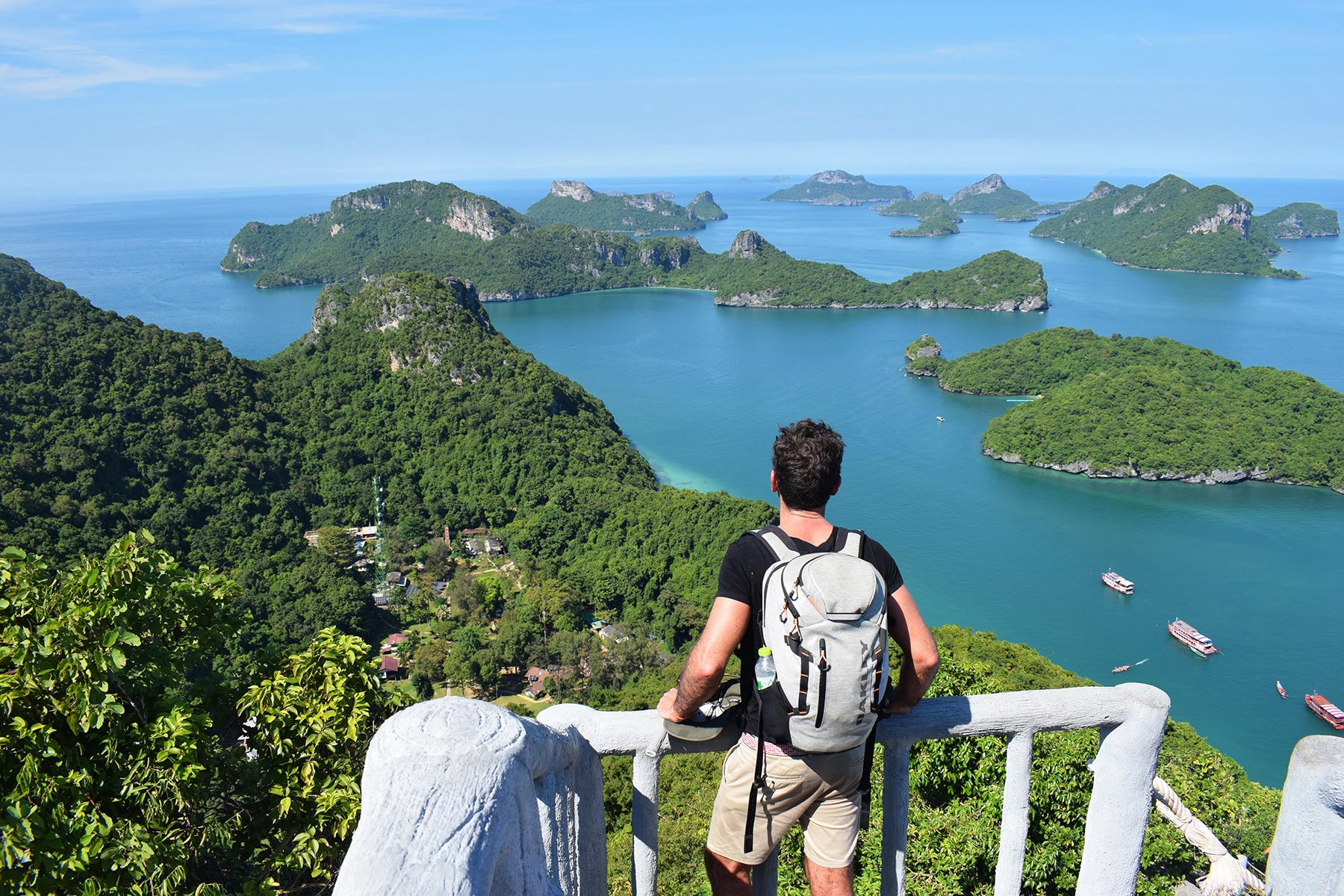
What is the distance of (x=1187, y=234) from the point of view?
9081 cm

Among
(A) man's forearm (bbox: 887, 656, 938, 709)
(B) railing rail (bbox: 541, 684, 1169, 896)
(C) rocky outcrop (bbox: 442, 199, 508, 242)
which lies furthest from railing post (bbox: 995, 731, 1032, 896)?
(C) rocky outcrop (bbox: 442, 199, 508, 242)

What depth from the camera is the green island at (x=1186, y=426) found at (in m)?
32.6

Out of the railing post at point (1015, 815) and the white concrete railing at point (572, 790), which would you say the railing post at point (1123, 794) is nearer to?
the white concrete railing at point (572, 790)

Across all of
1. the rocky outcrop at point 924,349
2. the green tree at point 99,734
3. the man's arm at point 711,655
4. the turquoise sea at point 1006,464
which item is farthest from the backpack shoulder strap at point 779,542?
the rocky outcrop at point 924,349

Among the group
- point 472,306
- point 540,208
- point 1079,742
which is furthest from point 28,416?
point 540,208

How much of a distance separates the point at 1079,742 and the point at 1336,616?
24.5 m

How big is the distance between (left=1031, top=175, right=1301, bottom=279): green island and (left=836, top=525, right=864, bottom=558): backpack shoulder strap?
340 ft

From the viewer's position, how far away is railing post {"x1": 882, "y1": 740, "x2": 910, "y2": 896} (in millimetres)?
1650

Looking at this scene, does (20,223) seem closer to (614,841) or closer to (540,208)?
(540,208)

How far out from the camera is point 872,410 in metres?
42.3

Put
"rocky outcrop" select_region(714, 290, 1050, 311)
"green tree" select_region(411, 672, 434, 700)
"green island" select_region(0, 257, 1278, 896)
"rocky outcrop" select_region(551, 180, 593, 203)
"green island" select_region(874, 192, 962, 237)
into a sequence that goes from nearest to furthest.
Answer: "green island" select_region(0, 257, 1278, 896) → "green tree" select_region(411, 672, 434, 700) → "rocky outcrop" select_region(714, 290, 1050, 311) → "green island" select_region(874, 192, 962, 237) → "rocky outcrop" select_region(551, 180, 593, 203)

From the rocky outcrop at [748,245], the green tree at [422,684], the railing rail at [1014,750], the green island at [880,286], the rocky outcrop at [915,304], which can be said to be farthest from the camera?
the rocky outcrop at [748,245]

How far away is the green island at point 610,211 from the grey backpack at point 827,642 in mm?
150099

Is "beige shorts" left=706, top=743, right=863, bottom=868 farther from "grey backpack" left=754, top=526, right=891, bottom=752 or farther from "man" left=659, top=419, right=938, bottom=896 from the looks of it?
"grey backpack" left=754, top=526, right=891, bottom=752
